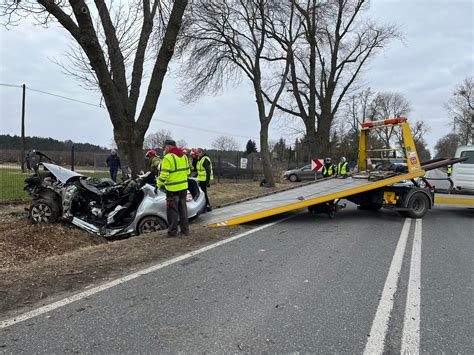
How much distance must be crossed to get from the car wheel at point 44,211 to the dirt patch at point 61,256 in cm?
18

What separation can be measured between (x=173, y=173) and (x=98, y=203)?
78.7 inches

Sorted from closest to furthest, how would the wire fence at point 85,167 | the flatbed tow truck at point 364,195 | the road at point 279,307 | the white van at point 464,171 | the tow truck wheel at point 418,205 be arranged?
1. the road at point 279,307
2. the flatbed tow truck at point 364,195
3. the tow truck wheel at point 418,205
4. the white van at point 464,171
5. the wire fence at point 85,167

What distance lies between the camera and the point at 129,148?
396 inches

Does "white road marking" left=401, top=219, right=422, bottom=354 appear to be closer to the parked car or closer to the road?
the road

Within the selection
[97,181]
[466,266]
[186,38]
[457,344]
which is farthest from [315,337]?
[186,38]

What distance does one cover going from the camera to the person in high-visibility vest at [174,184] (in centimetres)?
639

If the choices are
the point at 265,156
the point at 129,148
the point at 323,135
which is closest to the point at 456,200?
the point at 129,148

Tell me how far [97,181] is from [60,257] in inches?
114

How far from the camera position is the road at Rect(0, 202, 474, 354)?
297 centimetres

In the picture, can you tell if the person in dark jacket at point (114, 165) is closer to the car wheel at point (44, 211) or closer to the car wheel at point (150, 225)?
the car wheel at point (44, 211)

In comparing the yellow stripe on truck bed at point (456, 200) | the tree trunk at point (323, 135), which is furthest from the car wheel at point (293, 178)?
the yellow stripe on truck bed at point (456, 200)

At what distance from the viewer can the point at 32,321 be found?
3.27m

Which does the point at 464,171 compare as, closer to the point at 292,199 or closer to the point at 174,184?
the point at 292,199

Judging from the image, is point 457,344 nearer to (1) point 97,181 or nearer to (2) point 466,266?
(2) point 466,266
